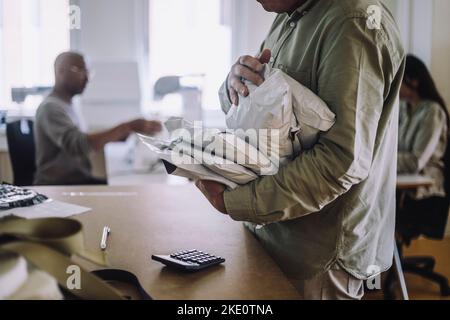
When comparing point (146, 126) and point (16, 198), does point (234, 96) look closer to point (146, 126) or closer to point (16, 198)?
point (16, 198)

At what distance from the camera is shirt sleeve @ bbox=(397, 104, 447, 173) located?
282 centimetres

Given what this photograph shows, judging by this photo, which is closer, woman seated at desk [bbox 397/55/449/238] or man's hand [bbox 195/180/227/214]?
man's hand [bbox 195/180/227/214]

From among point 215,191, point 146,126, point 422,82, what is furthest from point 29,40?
point 215,191

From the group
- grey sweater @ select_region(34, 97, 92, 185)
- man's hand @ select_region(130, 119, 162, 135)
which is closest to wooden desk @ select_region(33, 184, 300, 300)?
man's hand @ select_region(130, 119, 162, 135)

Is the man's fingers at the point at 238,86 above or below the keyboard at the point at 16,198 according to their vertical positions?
above

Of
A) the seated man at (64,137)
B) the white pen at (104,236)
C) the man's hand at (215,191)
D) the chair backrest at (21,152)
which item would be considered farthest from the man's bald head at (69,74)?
the man's hand at (215,191)

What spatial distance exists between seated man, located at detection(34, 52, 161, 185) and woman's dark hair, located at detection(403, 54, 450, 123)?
5.32 ft

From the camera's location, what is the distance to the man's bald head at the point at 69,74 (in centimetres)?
263

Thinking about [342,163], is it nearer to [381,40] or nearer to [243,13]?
[381,40]

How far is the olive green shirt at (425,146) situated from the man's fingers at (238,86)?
2007mm

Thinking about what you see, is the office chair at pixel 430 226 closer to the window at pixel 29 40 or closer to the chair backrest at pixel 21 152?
the chair backrest at pixel 21 152

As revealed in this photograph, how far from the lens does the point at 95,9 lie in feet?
12.0

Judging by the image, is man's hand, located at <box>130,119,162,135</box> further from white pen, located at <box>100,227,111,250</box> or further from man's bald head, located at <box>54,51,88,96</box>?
white pen, located at <box>100,227,111,250</box>
